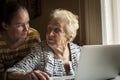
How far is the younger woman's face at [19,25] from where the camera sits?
1612 mm

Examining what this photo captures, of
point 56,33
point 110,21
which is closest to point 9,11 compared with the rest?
point 56,33

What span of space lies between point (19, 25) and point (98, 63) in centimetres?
69

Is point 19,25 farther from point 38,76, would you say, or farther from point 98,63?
point 98,63

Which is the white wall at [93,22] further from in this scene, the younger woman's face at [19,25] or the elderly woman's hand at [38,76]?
the elderly woman's hand at [38,76]

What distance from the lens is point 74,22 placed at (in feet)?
5.14

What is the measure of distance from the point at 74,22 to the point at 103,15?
0.40 meters

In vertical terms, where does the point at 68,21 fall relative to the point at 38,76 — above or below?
above

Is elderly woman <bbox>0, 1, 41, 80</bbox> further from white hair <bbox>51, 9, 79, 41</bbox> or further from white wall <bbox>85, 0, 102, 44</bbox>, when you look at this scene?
white wall <bbox>85, 0, 102, 44</bbox>

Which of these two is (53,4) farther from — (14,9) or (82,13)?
(14,9)

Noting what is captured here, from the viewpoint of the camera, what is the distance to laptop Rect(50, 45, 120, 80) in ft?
3.47

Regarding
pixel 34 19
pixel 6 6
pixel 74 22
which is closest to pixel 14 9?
pixel 6 6

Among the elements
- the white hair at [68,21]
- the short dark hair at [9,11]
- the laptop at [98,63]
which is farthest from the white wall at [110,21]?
the laptop at [98,63]

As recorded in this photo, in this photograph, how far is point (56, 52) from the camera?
1482mm

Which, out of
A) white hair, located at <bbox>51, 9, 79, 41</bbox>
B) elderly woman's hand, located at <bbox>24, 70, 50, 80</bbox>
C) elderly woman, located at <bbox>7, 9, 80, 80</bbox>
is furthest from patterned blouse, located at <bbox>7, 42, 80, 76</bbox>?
elderly woman's hand, located at <bbox>24, 70, 50, 80</bbox>
